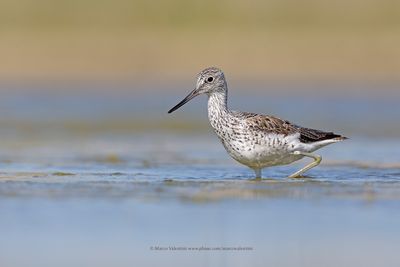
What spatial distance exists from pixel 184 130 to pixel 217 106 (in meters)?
6.72

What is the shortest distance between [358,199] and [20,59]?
1973cm

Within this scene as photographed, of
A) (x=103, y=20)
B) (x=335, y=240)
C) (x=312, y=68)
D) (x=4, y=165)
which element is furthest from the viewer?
(x=103, y=20)

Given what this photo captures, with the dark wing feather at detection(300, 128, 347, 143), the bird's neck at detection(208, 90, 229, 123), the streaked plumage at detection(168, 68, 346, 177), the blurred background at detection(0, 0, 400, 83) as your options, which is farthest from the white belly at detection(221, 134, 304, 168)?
the blurred background at detection(0, 0, 400, 83)

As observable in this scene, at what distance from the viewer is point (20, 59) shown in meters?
28.7

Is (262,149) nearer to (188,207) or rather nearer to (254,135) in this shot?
(254,135)

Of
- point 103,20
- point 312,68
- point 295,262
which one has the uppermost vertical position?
point 103,20

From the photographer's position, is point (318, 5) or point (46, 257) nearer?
point (46, 257)

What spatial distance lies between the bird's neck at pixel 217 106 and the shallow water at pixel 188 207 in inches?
28.0

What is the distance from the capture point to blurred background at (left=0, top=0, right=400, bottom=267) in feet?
27.7

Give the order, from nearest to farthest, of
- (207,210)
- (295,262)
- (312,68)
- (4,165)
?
(295,262) → (207,210) → (4,165) → (312,68)

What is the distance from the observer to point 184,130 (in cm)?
1878

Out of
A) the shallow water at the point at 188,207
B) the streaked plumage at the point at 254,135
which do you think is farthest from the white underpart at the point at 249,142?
the shallow water at the point at 188,207

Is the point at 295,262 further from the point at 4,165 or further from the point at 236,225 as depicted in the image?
the point at 4,165

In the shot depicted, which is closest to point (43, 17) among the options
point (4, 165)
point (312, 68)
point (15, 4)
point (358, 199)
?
point (15, 4)
